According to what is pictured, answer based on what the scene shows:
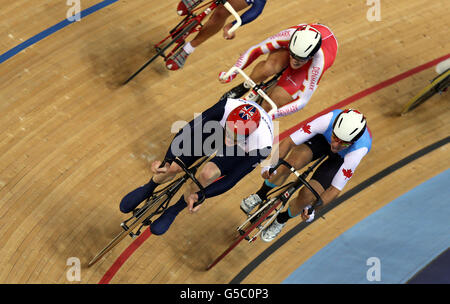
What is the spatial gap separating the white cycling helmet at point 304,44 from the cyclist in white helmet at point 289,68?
0.05 meters

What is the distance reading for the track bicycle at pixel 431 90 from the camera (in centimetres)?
562

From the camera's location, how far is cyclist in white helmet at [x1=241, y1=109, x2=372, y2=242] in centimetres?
378

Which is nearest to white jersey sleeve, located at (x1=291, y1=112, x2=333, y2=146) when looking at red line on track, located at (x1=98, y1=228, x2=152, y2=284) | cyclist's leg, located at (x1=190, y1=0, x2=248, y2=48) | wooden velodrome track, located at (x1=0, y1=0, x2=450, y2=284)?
wooden velodrome track, located at (x1=0, y1=0, x2=450, y2=284)

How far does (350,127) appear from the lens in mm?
3748

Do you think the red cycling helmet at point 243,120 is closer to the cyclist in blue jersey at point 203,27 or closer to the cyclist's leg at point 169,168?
the cyclist's leg at point 169,168

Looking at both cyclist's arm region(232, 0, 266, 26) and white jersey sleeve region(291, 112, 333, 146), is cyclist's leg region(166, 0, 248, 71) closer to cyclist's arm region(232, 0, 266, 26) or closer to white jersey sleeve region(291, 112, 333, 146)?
cyclist's arm region(232, 0, 266, 26)

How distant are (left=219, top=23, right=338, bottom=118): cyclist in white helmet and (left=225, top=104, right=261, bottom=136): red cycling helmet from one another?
0.70 meters

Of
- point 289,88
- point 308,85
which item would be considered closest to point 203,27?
point 289,88

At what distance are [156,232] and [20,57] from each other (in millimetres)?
2568

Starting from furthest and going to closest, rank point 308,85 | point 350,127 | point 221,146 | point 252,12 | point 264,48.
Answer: point 252,12 < point 264,48 < point 308,85 < point 221,146 < point 350,127

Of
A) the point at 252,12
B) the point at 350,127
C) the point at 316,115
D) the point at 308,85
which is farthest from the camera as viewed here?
the point at 316,115

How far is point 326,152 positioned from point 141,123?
1.95 meters

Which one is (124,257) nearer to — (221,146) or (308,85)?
(221,146)

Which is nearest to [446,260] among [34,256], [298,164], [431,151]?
[431,151]
